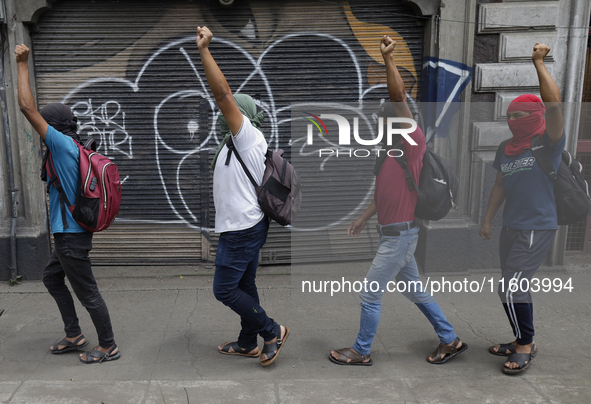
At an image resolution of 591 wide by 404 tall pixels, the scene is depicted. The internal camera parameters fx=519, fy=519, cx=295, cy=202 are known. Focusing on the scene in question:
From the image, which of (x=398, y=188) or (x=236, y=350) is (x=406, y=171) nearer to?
(x=398, y=188)

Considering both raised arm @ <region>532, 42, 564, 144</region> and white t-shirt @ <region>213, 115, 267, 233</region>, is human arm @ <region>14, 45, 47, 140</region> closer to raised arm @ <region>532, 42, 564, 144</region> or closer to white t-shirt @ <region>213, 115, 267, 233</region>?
white t-shirt @ <region>213, 115, 267, 233</region>

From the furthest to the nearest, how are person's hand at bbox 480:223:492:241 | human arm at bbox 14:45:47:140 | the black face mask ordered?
1. person's hand at bbox 480:223:492:241
2. the black face mask
3. human arm at bbox 14:45:47:140

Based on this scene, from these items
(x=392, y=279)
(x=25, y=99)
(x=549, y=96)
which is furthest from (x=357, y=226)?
(x=25, y=99)

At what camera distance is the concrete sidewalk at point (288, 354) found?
3.35 meters

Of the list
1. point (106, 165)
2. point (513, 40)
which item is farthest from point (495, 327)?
point (106, 165)

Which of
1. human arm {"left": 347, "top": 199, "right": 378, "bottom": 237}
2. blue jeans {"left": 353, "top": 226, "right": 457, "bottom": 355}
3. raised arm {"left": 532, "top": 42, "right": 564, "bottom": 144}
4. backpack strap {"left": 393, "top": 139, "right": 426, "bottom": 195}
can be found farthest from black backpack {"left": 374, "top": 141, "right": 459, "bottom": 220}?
raised arm {"left": 532, "top": 42, "right": 564, "bottom": 144}

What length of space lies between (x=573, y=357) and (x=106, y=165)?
12.1 feet

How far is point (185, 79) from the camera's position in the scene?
568cm

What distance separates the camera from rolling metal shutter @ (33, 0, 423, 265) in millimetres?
5555

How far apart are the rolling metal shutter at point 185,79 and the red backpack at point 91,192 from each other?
218 centimetres

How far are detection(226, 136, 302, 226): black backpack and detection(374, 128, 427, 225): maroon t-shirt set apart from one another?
0.64 meters

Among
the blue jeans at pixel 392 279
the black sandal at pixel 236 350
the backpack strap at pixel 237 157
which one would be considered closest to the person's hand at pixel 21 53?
the backpack strap at pixel 237 157

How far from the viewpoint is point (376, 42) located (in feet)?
18.8

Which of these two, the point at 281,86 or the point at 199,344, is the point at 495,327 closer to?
the point at 199,344
